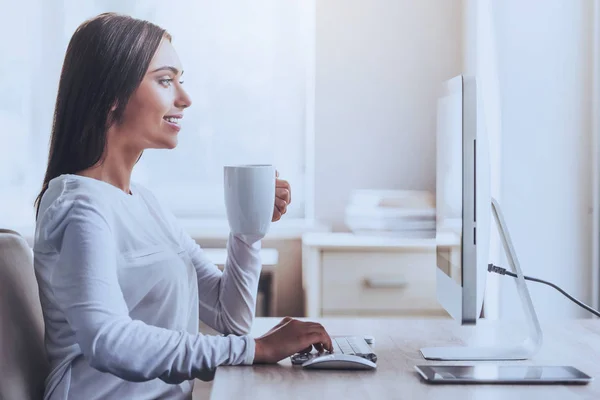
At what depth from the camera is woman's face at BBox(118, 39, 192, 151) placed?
4.22 ft

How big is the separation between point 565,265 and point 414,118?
0.95 metres

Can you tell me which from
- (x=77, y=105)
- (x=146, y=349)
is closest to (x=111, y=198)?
(x=77, y=105)

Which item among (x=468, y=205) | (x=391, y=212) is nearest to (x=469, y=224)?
(x=468, y=205)

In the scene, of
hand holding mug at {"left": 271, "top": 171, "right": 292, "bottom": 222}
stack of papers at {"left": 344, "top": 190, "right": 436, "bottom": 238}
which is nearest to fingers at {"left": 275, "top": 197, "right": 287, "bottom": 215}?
hand holding mug at {"left": 271, "top": 171, "right": 292, "bottom": 222}

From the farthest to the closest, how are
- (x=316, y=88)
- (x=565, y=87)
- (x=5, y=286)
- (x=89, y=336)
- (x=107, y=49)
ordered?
(x=316, y=88) < (x=565, y=87) < (x=107, y=49) < (x=5, y=286) < (x=89, y=336)

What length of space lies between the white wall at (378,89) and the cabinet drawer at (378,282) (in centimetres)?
37

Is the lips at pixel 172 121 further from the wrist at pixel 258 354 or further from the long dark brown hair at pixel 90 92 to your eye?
the wrist at pixel 258 354

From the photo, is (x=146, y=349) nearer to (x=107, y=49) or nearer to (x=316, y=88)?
(x=107, y=49)

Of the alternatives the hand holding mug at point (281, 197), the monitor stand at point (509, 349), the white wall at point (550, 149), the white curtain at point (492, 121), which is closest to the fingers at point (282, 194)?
the hand holding mug at point (281, 197)

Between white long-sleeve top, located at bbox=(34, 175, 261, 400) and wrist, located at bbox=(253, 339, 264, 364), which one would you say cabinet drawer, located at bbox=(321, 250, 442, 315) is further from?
wrist, located at bbox=(253, 339, 264, 364)

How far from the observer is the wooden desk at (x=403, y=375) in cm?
98

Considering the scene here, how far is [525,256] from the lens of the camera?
231 cm

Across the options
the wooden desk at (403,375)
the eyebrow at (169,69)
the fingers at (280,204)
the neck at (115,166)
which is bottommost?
the wooden desk at (403,375)

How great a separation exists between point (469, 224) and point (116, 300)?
0.51 meters
